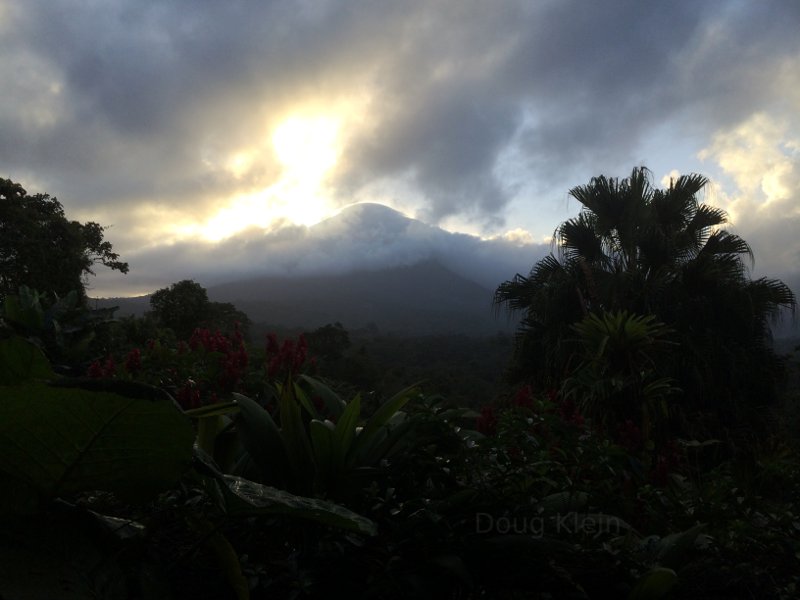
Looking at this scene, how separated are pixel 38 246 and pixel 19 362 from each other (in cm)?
1621

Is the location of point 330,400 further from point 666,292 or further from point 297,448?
point 666,292

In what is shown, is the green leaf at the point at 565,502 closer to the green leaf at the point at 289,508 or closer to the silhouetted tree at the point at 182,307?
the green leaf at the point at 289,508

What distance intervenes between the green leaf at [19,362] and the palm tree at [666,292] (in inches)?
278

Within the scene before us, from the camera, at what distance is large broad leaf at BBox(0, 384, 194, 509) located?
2.56 feet

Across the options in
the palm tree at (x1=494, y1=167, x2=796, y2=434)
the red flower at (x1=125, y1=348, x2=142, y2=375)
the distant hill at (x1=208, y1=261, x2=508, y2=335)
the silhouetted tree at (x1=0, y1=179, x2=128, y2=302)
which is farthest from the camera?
the distant hill at (x1=208, y1=261, x2=508, y2=335)

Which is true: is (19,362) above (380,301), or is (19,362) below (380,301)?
below

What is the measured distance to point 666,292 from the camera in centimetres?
820

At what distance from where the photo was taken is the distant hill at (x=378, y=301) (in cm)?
7494

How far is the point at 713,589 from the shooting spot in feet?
3.91

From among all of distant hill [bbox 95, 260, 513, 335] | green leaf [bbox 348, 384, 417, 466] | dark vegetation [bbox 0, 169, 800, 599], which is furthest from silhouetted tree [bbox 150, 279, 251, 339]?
distant hill [bbox 95, 260, 513, 335]

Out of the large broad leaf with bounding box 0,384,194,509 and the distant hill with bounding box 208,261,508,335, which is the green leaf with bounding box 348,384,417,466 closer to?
the large broad leaf with bounding box 0,384,194,509

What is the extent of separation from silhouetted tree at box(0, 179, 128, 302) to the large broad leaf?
1470 cm

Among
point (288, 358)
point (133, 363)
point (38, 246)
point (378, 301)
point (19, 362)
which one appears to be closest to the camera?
point (19, 362)

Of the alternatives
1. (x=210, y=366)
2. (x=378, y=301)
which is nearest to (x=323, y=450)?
(x=210, y=366)
